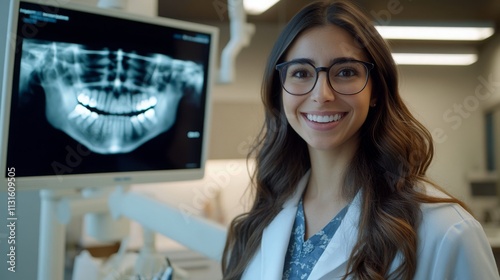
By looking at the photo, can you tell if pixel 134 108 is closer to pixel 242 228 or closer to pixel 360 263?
pixel 242 228

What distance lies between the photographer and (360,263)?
1058mm

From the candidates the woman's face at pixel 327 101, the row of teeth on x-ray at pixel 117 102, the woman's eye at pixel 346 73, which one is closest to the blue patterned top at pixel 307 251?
the woman's face at pixel 327 101

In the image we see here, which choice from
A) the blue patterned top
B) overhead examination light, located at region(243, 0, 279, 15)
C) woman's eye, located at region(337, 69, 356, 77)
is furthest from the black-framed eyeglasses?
overhead examination light, located at region(243, 0, 279, 15)

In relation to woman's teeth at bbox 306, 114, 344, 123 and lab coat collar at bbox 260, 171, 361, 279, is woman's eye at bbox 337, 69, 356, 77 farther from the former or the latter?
lab coat collar at bbox 260, 171, 361, 279

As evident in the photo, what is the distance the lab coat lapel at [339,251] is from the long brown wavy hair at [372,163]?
0.9 inches

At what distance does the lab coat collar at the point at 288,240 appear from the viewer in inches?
42.7

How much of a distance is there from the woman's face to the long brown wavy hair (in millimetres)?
25

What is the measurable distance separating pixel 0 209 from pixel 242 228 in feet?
1.98

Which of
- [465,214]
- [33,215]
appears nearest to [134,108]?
[33,215]

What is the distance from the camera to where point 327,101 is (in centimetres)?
109

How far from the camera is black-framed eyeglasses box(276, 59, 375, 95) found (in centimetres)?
110

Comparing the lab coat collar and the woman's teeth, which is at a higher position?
the woman's teeth
